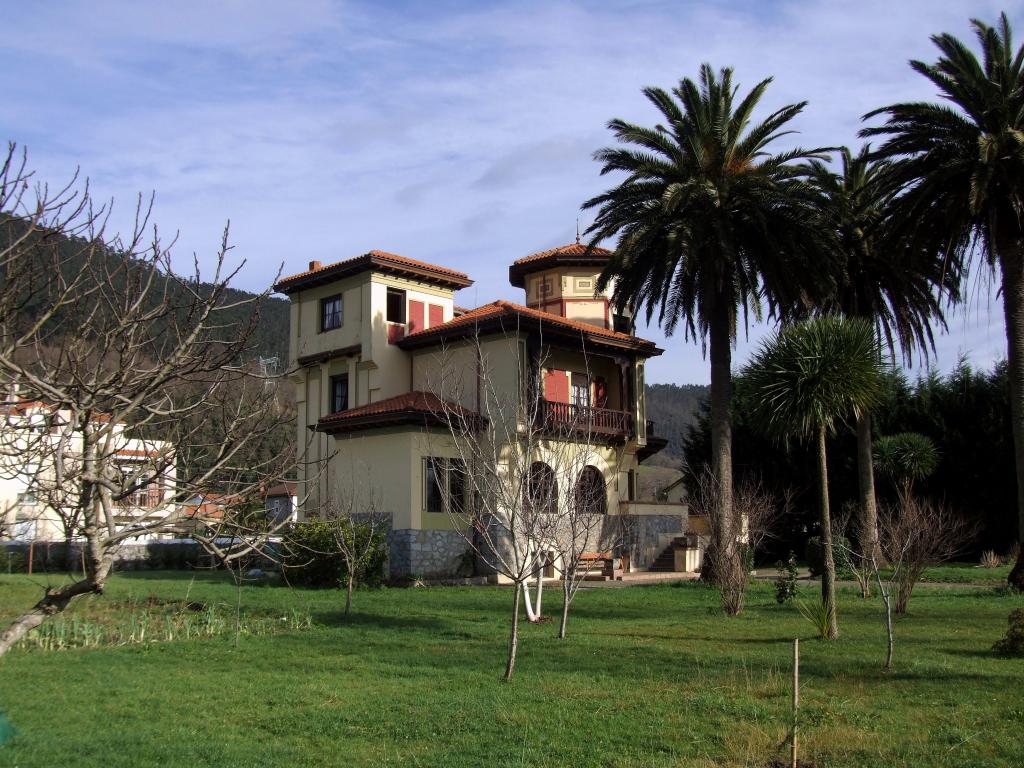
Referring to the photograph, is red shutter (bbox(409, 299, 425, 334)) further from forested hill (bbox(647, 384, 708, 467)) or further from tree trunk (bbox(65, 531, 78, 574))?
forested hill (bbox(647, 384, 708, 467))

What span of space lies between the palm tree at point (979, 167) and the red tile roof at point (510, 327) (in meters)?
11.5

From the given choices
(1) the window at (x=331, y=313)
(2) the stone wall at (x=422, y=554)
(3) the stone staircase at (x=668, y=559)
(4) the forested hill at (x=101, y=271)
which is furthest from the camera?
(1) the window at (x=331, y=313)

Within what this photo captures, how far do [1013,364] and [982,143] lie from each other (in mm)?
5284

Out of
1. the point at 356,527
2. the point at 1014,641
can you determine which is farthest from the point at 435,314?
the point at 1014,641

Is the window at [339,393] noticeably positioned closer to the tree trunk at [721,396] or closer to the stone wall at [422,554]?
the stone wall at [422,554]

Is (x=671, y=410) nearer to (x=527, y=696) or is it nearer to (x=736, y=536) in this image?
(x=736, y=536)

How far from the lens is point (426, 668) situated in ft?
46.2

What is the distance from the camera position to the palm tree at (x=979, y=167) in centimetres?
2272

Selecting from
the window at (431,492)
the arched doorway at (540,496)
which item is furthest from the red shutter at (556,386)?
the arched doorway at (540,496)

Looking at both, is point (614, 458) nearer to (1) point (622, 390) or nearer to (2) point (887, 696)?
(1) point (622, 390)

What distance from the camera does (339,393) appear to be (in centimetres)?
3722

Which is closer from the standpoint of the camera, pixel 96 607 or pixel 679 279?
pixel 96 607

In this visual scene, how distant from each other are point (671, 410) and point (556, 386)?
3328 inches

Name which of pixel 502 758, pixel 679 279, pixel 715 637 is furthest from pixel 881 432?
pixel 502 758
